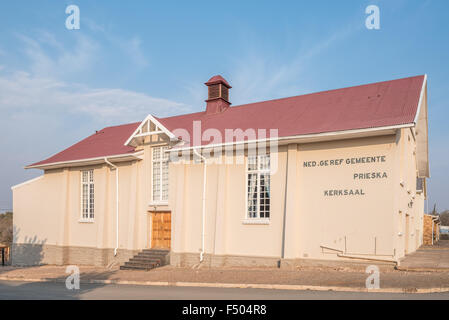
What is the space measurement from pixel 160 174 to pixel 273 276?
852 cm

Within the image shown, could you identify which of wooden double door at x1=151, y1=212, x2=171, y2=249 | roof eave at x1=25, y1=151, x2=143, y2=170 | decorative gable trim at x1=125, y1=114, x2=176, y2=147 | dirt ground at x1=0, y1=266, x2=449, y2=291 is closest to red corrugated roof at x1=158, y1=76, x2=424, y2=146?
decorative gable trim at x1=125, y1=114, x2=176, y2=147

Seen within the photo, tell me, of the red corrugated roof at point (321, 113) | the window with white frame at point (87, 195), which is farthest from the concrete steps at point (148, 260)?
the red corrugated roof at point (321, 113)

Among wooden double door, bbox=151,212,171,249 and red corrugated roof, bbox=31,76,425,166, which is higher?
red corrugated roof, bbox=31,76,425,166

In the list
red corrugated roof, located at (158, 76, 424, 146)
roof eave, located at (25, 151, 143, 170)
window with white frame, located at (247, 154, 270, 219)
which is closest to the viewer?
red corrugated roof, located at (158, 76, 424, 146)

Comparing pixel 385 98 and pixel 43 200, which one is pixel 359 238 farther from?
pixel 43 200

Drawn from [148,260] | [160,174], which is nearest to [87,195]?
[160,174]

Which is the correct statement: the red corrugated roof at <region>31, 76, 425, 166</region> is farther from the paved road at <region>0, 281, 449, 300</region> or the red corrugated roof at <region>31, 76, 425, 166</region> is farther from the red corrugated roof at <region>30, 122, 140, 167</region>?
the paved road at <region>0, 281, 449, 300</region>

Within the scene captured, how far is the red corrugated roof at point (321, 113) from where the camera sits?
15.6 metres

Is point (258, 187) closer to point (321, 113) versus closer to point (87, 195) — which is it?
point (321, 113)

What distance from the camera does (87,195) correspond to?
2408 cm

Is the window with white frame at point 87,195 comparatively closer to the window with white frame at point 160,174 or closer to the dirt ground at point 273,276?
the window with white frame at point 160,174

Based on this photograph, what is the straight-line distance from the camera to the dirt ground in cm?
1210

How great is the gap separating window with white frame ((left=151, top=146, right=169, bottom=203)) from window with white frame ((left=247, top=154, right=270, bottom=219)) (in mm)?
4590

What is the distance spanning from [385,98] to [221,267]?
9273 millimetres
